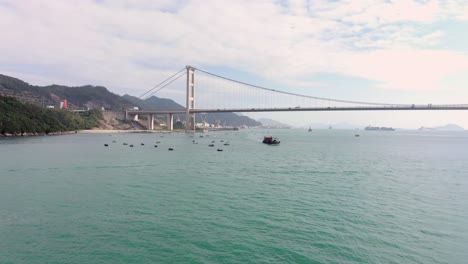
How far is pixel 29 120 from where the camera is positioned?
86.4 metres

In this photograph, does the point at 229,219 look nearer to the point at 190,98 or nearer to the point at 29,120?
A: the point at 29,120

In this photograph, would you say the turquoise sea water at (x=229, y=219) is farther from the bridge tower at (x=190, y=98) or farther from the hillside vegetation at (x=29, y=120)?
the bridge tower at (x=190, y=98)

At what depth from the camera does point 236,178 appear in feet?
80.9

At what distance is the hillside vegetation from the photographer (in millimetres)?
77988

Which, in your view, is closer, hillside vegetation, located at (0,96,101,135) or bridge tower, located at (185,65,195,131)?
hillside vegetation, located at (0,96,101,135)

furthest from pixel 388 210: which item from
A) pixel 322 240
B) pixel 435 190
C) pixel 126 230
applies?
pixel 126 230

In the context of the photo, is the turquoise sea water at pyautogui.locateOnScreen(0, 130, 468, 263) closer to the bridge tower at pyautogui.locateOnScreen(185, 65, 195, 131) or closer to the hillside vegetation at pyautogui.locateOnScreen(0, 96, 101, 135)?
the hillside vegetation at pyautogui.locateOnScreen(0, 96, 101, 135)

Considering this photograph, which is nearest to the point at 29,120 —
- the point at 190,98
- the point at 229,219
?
the point at 190,98

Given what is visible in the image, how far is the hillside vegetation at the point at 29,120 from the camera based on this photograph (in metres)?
78.0

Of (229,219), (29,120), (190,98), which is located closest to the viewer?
(229,219)

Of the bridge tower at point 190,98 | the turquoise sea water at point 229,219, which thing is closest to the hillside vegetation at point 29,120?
the bridge tower at point 190,98

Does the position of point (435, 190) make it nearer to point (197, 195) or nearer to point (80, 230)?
point (197, 195)

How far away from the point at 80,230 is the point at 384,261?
12.0 metres

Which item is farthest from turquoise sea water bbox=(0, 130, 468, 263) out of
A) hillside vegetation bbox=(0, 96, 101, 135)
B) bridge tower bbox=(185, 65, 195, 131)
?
bridge tower bbox=(185, 65, 195, 131)
